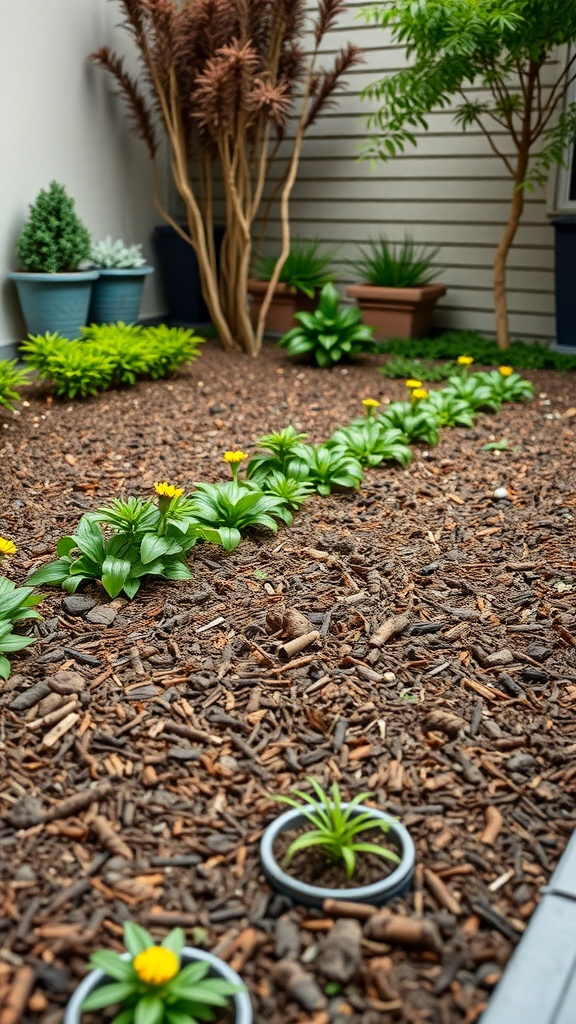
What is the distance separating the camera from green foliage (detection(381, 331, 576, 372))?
5.63 metres

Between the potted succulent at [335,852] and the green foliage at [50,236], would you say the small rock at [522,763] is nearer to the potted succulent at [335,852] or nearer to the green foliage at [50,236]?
the potted succulent at [335,852]

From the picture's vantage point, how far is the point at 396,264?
6324 millimetres

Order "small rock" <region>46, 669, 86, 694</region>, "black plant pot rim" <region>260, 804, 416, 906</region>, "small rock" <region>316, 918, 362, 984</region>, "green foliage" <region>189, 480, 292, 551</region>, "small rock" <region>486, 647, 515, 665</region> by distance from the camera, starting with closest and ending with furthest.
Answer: "small rock" <region>316, 918, 362, 984</region>
"black plant pot rim" <region>260, 804, 416, 906</region>
"small rock" <region>46, 669, 86, 694</region>
"small rock" <region>486, 647, 515, 665</region>
"green foliage" <region>189, 480, 292, 551</region>

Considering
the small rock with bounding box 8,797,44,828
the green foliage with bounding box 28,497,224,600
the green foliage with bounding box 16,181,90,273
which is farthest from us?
the green foliage with bounding box 16,181,90,273

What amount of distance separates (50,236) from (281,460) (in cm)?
282

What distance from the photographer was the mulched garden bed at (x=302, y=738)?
1291mm

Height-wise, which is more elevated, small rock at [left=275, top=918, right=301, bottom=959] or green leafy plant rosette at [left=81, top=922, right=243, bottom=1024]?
green leafy plant rosette at [left=81, top=922, right=243, bottom=1024]

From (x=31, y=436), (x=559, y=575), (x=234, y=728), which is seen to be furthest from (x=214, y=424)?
(x=234, y=728)

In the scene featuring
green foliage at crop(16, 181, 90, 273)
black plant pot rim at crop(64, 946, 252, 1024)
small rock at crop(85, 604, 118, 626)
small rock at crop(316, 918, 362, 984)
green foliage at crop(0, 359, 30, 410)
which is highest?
green foliage at crop(16, 181, 90, 273)

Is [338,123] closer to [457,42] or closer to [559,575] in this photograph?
[457,42]

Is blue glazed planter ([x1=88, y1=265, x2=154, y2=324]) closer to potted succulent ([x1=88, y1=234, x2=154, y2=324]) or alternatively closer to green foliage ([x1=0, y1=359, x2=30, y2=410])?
potted succulent ([x1=88, y1=234, x2=154, y2=324])

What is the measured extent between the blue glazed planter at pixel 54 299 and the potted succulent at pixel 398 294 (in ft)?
6.97

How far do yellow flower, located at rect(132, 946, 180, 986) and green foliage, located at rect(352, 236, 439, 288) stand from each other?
5736 mm

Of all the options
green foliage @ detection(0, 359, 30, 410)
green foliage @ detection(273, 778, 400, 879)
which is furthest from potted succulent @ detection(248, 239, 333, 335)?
green foliage @ detection(273, 778, 400, 879)
